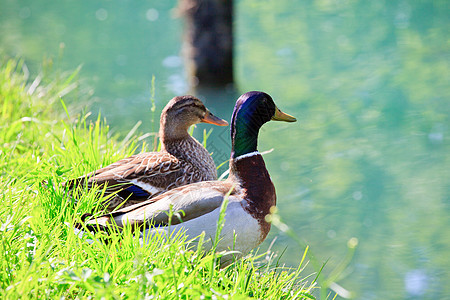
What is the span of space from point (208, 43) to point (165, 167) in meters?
4.68

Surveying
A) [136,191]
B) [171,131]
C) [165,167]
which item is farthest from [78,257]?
[171,131]

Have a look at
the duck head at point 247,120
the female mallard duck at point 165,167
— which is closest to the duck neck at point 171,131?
the female mallard duck at point 165,167

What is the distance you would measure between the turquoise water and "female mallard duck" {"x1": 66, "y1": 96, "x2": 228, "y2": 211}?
1169 mm

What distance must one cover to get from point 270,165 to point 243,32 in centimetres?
446

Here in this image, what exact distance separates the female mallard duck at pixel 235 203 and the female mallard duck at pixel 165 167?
1.27ft

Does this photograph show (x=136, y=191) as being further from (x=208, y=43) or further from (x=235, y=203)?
(x=208, y=43)

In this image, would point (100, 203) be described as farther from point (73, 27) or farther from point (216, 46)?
point (73, 27)

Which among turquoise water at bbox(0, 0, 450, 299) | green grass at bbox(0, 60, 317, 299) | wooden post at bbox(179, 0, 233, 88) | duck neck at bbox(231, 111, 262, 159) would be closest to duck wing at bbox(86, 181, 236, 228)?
green grass at bbox(0, 60, 317, 299)

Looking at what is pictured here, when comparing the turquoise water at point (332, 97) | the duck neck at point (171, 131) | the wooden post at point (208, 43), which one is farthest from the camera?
the wooden post at point (208, 43)

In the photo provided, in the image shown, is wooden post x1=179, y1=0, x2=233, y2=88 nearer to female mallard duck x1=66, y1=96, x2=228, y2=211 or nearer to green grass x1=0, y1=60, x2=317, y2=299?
female mallard duck x1=66, y1=96, x2=228, y2=211

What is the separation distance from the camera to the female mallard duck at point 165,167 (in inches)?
135

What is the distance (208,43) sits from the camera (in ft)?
26.5

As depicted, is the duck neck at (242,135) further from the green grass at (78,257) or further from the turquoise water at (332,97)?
the turquoise water at (332,97)

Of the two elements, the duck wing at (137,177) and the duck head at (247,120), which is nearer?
the duck head at (247,120)
